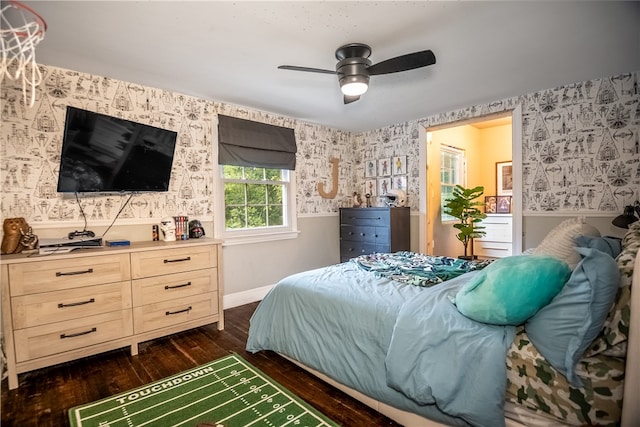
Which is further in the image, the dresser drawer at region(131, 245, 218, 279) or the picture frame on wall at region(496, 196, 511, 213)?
the picture frame on wall at region(496, 196, 511, 213)

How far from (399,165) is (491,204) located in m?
2.46

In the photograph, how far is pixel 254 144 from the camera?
3.62 m

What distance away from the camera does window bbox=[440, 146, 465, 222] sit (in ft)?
16.2

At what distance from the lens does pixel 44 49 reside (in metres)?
2.16

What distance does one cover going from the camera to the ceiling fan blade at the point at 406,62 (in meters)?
1.92

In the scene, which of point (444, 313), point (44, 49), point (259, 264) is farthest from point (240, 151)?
point (444, 313)

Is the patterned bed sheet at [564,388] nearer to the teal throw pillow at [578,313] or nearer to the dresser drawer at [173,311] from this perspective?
the teal throw pillow at [578,313]

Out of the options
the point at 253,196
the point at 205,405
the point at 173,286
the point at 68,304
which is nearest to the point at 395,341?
the point at 205,405

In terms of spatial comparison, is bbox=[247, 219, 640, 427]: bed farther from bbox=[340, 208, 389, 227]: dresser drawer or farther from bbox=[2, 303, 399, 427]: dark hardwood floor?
bbox=[340, 208, 389, 227]: dresser drawer

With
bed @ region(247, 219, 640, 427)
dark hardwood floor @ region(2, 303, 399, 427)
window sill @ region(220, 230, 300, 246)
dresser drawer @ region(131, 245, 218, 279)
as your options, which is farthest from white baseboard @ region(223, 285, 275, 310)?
bed @ region(247, 219, 640, 427)

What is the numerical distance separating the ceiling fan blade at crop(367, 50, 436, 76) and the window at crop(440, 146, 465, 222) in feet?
10.4

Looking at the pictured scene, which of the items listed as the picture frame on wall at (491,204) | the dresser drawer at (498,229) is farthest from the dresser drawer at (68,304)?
the picture frame on wall at (491,204)

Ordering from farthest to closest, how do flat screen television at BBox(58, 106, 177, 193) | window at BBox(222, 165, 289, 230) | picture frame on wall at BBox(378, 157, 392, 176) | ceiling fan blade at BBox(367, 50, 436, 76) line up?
1. picture frame on wall at BBox(378, 157, 392, 176)
2. window at BBox(222, 165, 289, 230)
3. flat screen television at BBox(58, 106, 177, 193)
4. ceiling fan blade at BBox(367, 50, 436, 76)

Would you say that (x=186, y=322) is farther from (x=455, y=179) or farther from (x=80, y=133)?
(x=455, y=179)
